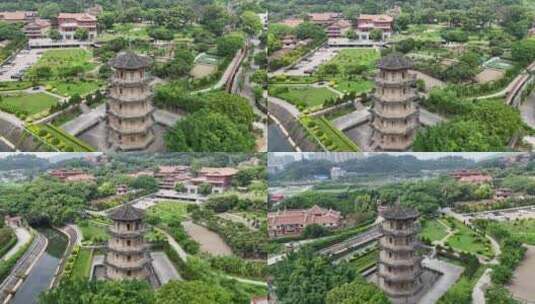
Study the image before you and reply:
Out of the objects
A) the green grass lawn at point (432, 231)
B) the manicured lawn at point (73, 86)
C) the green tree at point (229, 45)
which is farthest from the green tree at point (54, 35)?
the green grass lawn at point (432, 231)

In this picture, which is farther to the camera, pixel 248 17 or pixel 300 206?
pixel 248 17

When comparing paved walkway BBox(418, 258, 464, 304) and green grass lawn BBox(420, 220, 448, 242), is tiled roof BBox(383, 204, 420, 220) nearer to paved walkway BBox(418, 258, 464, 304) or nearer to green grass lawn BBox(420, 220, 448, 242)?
green grass lawn BBox(420, 220, 448, 242)

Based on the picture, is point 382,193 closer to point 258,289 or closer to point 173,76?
point 258,289

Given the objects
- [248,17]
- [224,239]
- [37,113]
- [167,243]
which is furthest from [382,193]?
[37,113]

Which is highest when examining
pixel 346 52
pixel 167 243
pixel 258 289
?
pixel 346 52

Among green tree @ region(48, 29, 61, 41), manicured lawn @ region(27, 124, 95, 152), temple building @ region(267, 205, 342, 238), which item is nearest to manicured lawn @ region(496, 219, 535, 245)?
temple building @ region(267, 205, 342, 238)

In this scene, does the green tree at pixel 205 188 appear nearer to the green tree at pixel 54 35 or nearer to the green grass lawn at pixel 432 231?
the green grass lawn at pixel 432 231

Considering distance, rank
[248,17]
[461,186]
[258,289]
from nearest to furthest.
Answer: [258,289]
[461,186]
[248,17]
